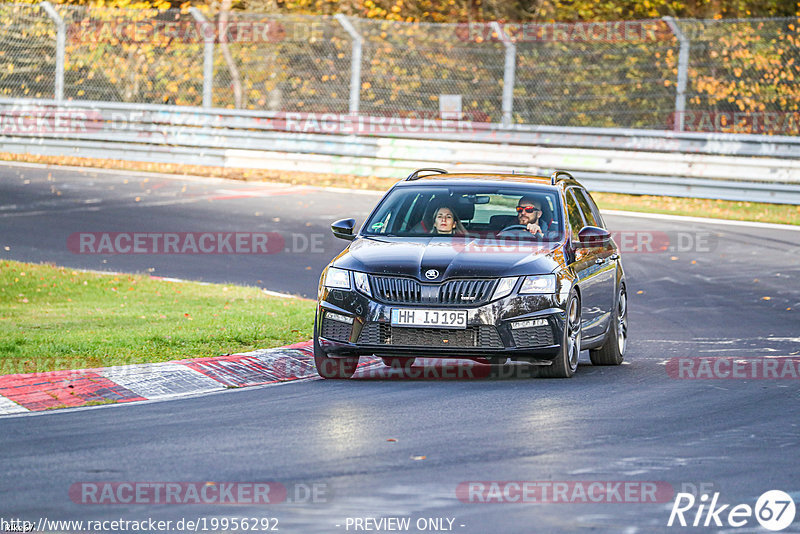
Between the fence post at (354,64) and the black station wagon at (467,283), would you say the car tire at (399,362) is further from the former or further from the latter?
the fence post at (354,64)

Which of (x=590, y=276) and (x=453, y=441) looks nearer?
(x=453, y=441)

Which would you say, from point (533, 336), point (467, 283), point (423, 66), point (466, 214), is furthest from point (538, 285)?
point (423, 66)

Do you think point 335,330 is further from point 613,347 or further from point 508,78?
point 508,78

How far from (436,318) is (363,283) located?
0.63 meters

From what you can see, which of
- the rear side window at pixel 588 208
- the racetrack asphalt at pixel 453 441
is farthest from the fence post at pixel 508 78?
the rear side window at pixel 588 208

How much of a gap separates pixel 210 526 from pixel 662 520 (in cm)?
195

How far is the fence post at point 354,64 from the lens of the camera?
27141 millimetres

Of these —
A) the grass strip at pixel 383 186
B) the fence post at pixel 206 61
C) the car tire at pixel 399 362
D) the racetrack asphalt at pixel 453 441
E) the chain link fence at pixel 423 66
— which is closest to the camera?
the racetrack asphalt at pixel 453 441

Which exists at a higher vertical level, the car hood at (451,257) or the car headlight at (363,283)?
the car hood at (451,257)

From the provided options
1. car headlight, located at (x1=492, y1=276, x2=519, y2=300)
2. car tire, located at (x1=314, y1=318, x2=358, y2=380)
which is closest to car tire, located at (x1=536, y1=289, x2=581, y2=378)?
car headlight, located at (x1=492, y1=276, x2=519, y2=300)

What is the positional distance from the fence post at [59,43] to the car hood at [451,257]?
19.8 metres

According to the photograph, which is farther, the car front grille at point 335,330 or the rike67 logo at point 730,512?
the car front grille at point 335,330

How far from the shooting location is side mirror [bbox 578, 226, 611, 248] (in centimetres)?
1110

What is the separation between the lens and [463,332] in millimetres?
9977
